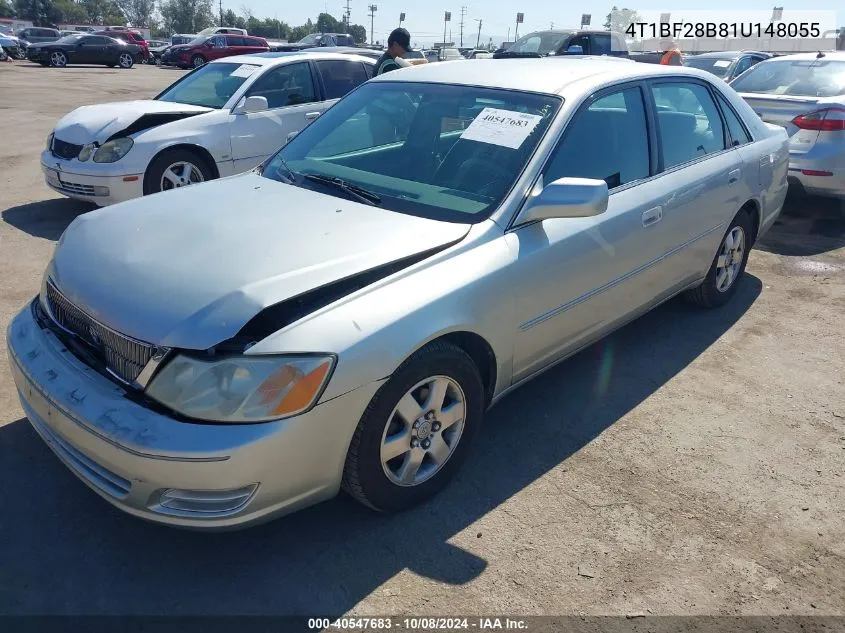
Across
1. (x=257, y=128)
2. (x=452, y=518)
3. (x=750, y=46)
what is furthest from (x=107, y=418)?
(x=750, y=46)

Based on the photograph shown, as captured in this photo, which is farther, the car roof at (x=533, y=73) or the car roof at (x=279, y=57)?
the car roof at (x=279, y=57)

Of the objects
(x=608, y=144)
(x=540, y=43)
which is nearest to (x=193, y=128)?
(x=608, y=144)

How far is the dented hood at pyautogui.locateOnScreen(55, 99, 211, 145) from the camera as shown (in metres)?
6.51

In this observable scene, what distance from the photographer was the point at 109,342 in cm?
246

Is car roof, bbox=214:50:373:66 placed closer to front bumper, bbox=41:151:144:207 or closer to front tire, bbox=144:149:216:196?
front tire, bbox=144:149:216:196

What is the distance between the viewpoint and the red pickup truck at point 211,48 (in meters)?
32.4

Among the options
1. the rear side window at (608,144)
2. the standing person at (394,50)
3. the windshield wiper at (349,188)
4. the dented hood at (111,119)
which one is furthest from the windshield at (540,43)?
the windshield wiper at (349,188)

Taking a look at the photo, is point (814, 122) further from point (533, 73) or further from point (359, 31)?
point (359, 31)

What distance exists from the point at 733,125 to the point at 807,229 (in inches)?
123

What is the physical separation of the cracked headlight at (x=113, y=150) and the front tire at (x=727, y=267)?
16.4ft

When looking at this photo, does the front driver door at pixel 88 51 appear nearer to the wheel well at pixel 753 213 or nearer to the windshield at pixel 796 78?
the windshield at pixel 796 78

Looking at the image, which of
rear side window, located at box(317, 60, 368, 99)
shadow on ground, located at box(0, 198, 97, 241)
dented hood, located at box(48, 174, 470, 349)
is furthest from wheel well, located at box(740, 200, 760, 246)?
shadow on ground, located at box(0, 198, 97, 241)

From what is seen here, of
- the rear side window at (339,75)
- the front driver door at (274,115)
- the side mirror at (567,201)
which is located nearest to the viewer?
the side mirror at (567,201)

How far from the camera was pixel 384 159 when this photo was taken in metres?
3.47
